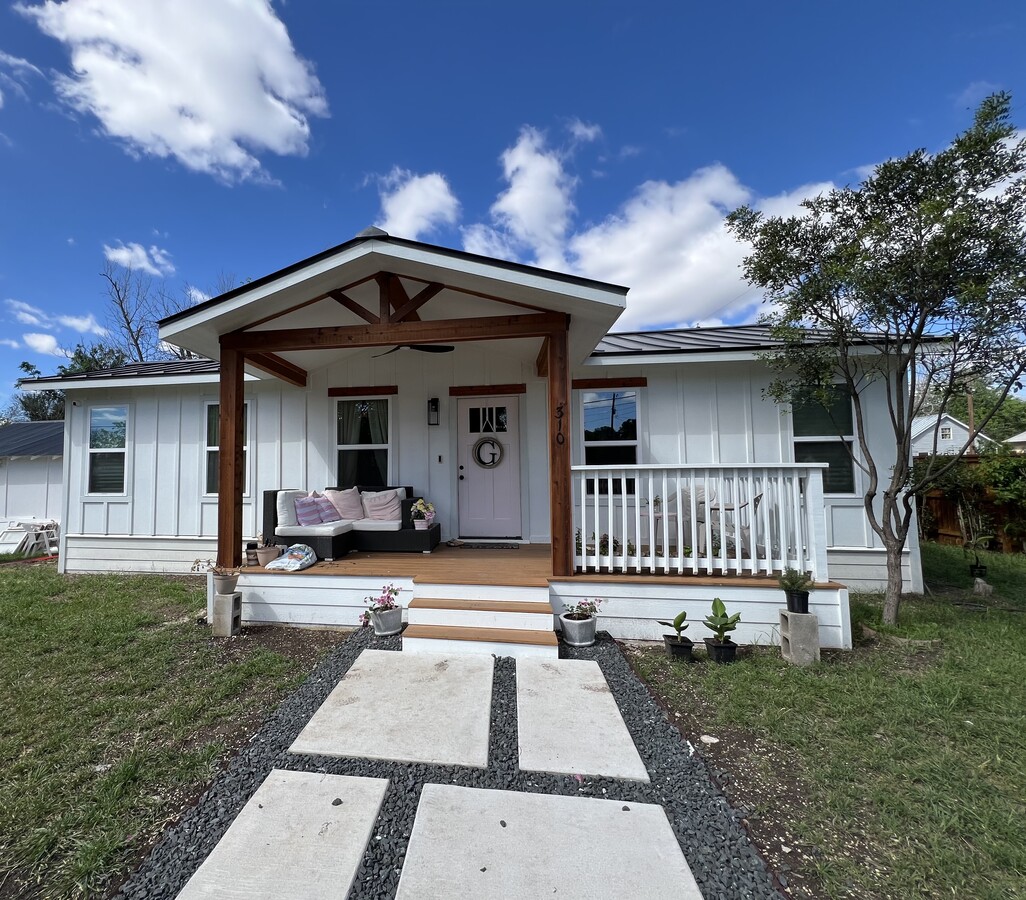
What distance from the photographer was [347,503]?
223 inches

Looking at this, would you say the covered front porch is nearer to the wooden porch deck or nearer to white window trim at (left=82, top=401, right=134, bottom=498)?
the wooden porch deck

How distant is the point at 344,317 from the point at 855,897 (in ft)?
18.6

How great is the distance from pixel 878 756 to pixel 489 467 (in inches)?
187

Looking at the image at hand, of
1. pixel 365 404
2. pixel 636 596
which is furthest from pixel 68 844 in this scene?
pixel 365 404

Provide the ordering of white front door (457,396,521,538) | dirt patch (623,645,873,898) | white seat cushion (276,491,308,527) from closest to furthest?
dirt patch (623,645,873,898)
white seat cushion (276,491,308,527)
white front door (457,396,521,538)

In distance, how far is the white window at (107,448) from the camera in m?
6.71

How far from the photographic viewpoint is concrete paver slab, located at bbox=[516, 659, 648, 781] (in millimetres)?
2078

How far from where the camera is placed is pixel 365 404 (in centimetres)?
643

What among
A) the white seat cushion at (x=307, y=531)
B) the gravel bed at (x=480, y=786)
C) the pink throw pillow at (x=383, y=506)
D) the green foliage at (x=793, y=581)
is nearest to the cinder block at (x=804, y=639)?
the green foliage at (x=793, y=581)

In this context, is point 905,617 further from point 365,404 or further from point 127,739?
point 365,404

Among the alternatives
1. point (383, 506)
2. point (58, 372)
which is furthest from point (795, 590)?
point (58, 372)

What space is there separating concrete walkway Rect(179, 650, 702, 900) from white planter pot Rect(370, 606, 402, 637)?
1061 millimetres

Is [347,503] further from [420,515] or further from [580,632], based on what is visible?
[580,632]

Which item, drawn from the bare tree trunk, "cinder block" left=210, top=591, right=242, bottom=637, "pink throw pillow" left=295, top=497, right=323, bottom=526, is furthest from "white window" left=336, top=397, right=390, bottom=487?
the bare tree trunk
